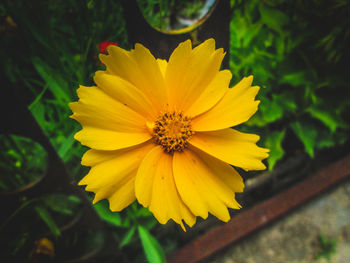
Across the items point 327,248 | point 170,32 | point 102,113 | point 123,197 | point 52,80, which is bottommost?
point 327,248

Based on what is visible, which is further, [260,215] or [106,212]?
[260,215]

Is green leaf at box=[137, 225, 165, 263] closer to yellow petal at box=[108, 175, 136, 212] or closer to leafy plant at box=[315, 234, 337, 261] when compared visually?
yellow petal at box=[108, 175, 136, 212]

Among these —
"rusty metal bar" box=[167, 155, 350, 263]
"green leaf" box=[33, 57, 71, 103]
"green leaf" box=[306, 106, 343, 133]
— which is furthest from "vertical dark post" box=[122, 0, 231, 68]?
"rusty metal bar" box=[167, 155, 350, 263]

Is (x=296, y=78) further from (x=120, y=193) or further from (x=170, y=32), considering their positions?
(x=120, y=193)

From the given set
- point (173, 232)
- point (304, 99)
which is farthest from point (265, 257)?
point (304, 99)

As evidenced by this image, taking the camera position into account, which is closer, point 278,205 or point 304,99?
point 304,99

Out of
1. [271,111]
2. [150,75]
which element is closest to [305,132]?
[271,111]

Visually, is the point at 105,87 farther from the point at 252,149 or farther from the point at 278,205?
the point at 278,205
